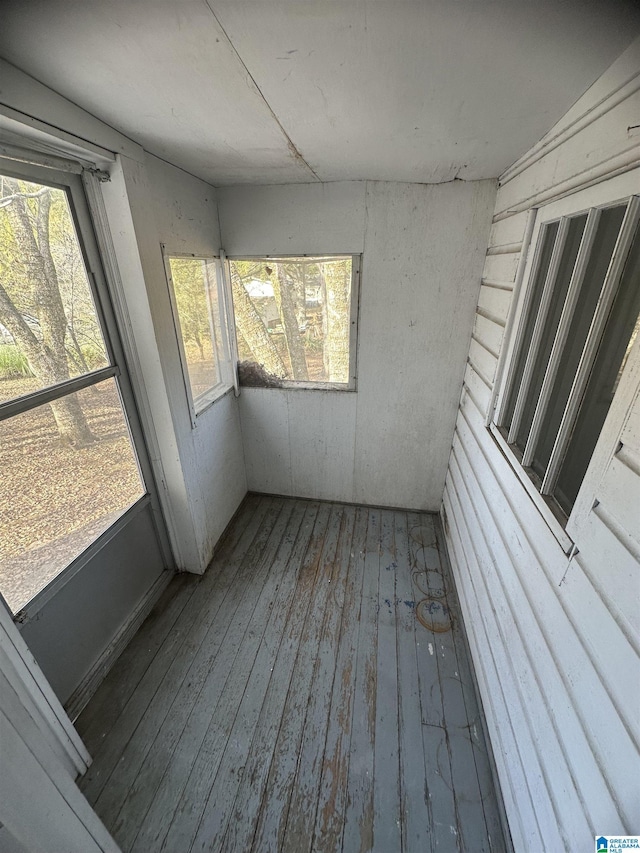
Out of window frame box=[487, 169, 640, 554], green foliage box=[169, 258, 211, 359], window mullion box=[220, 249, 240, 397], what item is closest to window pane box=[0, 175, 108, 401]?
green foliage box=[169, 258, 211, 359]

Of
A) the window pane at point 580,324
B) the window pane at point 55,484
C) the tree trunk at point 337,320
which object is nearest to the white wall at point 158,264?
the window pane at point 55,484

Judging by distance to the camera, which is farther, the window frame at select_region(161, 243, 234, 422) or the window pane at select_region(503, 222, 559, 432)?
the window frame at select_region(161, 243, 234, 422)

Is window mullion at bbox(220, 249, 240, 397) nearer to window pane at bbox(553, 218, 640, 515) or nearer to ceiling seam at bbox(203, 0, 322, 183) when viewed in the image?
ceiling seam at bbox(203, 0, 322, 183)

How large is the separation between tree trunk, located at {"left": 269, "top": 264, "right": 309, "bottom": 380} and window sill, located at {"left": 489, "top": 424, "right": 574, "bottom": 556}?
1.51 meters

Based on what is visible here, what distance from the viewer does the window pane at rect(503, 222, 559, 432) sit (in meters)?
1.42

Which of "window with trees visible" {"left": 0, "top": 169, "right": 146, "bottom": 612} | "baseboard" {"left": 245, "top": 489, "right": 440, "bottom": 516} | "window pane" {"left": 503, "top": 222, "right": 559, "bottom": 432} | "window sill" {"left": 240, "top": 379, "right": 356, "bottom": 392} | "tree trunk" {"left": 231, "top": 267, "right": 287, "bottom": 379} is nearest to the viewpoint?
"window with trees visible" {"left": 0, "top": 169, "right": 146, "bottom": 612}

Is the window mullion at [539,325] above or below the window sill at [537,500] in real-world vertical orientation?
above

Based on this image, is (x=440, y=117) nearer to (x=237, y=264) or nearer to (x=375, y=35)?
(x=375, y=35)

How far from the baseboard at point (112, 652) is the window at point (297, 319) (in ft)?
5.48

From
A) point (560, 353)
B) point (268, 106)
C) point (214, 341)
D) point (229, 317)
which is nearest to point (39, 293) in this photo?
point (268, 106)

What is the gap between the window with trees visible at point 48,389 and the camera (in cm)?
122

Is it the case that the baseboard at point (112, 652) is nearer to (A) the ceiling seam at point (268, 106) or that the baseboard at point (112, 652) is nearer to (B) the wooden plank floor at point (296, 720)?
(B) the wooden plank floor at point (296, 720)

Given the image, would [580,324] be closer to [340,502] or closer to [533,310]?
[533,310]

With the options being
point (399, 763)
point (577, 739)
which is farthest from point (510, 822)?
point (577, 739)
